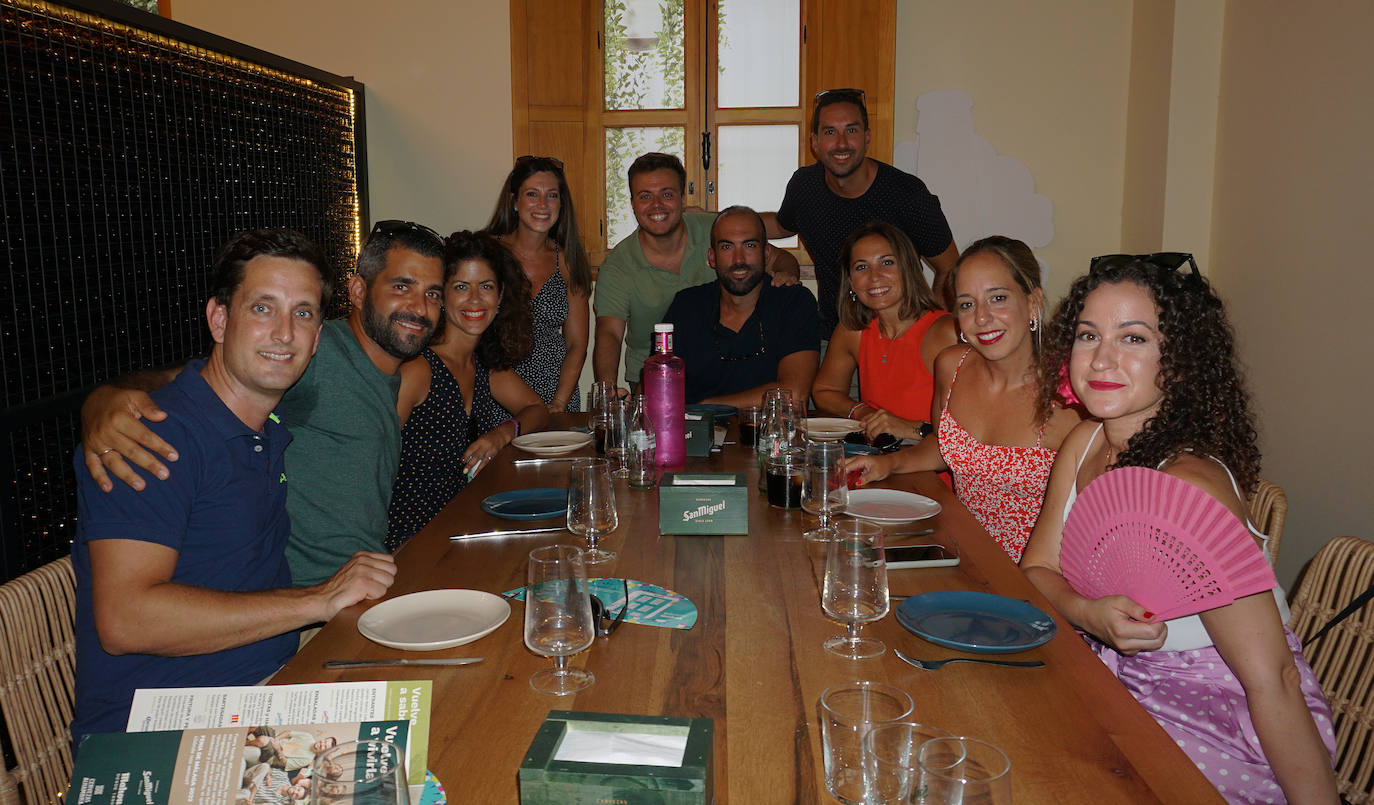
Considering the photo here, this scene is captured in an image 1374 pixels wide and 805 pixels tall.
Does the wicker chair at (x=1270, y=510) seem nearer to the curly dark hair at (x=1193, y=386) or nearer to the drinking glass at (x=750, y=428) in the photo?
the curly dark hair at (x=1193, y=386)

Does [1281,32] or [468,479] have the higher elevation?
[1281,32]

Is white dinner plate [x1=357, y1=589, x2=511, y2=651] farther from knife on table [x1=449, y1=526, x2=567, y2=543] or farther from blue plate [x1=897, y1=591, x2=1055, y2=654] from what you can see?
blue plate [x1=897, y1=591, x2=1055, y2=654]

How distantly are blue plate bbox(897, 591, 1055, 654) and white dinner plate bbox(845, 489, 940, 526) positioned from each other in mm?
427

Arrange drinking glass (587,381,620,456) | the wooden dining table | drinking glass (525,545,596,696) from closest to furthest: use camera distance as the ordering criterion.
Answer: the wooden dining table
drinking glass (525,545,596,696)
drinking glass (587,381,620,456)

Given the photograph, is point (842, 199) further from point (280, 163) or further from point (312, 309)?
point (312, 309)

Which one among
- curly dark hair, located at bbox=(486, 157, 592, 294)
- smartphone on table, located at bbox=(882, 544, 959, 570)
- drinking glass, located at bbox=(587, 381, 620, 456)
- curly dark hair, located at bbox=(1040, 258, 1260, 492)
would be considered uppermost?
curly dark hair, located at bbox=(486, 157, 592, 294)

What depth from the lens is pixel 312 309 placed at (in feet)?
6.07

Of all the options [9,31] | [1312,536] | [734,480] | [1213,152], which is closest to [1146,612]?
[734,480]

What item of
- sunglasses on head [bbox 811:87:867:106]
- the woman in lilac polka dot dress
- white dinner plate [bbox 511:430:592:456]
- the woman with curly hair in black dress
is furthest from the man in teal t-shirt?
sunglasses on head [bbox 811:87:867:106]

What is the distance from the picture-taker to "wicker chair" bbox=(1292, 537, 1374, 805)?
1585mm

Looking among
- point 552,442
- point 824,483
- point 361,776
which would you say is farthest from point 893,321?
point 361,776

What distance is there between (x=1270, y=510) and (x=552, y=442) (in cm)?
176

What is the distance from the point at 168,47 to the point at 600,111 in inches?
82.3

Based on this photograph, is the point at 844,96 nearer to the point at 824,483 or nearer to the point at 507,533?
the point at 824,483
